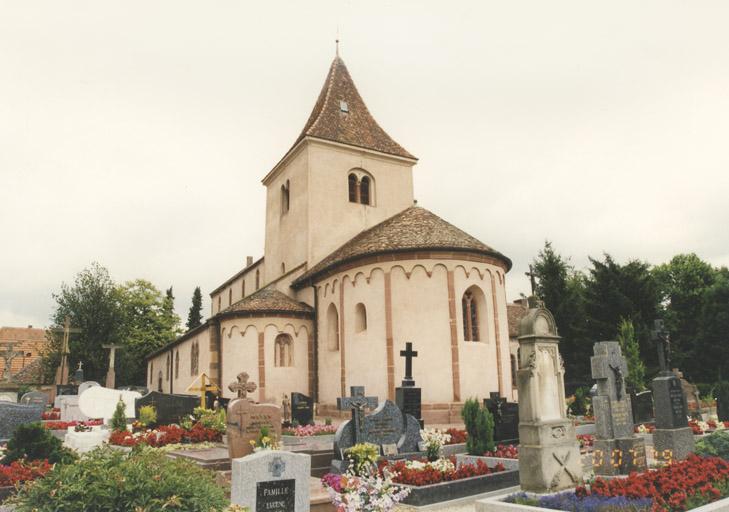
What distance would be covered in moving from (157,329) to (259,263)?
2246cm

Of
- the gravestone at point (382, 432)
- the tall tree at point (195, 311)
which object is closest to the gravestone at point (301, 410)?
the gravestone at point (382, 432)

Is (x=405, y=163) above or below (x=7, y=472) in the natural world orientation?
above

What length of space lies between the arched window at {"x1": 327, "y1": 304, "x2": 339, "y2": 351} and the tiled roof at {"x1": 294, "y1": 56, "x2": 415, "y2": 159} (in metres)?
9.13

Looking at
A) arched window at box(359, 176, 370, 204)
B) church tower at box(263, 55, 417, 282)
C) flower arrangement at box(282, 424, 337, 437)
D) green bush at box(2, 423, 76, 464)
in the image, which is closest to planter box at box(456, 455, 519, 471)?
flower arrangement at box(282, 424, 337, 437)

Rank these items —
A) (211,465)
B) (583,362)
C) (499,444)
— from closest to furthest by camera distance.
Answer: (211,465) → (499,444) → (583,362)

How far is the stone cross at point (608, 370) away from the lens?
1141 centimetres

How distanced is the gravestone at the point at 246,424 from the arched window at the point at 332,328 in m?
11.8

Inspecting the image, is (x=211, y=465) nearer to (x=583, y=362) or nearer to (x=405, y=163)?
(x=405, y=163)

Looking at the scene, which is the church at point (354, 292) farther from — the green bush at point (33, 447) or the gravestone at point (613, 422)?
the green bush at point (33, 447)

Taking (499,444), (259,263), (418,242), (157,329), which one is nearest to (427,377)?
(418,242)

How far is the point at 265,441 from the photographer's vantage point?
421 inches

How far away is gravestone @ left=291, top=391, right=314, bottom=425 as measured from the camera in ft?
62.0

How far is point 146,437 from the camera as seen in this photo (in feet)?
45.2

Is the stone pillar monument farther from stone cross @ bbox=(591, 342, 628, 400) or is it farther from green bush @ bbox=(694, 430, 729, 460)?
green bush @ bbox=(694, 430, 729, 460)
